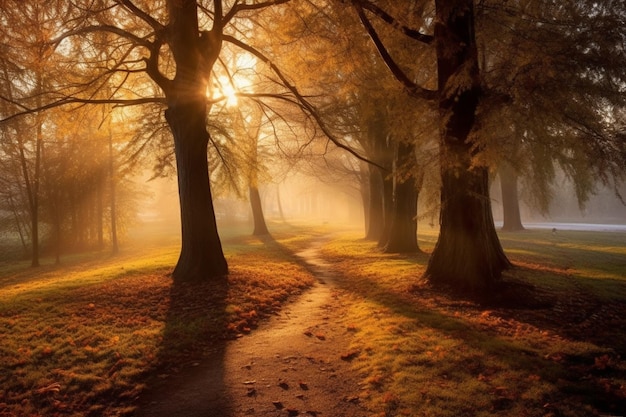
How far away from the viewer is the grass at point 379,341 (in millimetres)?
3922

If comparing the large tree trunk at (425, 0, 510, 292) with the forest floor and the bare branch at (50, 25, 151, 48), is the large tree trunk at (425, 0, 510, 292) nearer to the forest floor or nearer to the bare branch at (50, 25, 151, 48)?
the forest floor

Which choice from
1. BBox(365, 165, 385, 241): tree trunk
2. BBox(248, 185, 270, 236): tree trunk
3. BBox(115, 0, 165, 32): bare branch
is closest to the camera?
BBox(115, 0, 165, 32): bare branch

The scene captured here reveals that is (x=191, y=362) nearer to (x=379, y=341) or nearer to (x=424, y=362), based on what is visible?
(x=379, y=341)

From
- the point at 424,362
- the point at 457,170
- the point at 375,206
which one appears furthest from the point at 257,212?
the point at 424,362

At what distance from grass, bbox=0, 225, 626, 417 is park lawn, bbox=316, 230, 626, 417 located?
0.02 metres

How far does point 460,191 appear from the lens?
8.23 m

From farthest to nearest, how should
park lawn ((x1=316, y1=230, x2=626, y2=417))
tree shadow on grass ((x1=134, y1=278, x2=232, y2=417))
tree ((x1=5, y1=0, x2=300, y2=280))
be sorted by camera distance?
tree ((x1=5, y1=0, x2=300, y2=280)), tree shadow on grass ((x1=134, y1=278, x2=232, y2=417)), park lawn ((x1=316, y1=230, x2=626, y2=417))

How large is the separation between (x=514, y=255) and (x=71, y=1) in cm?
1535

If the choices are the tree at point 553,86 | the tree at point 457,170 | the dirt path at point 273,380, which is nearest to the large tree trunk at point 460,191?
the tree at point 457,170

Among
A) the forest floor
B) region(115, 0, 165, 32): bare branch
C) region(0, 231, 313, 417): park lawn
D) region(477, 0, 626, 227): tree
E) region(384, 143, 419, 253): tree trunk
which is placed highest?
region(115, 0, 165, 32): bare branch

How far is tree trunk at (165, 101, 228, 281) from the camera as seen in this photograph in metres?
9.39

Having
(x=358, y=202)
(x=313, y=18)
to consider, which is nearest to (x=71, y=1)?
(x=313, y=18)

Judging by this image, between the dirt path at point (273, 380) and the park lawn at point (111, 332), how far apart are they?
404 millimetres

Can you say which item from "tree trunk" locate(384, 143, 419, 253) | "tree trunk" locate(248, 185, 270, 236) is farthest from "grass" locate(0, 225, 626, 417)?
"tree trunk" locate(248, 185, 270, 236)
